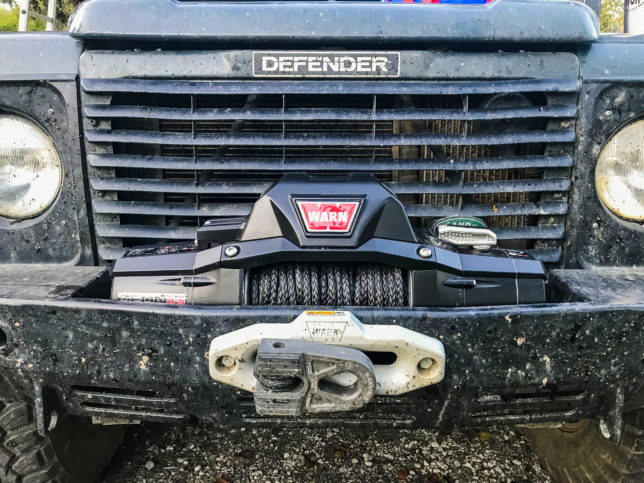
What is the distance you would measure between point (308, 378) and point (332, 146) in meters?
1.04

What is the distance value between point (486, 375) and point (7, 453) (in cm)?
187

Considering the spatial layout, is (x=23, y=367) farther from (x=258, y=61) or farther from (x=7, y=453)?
(x=258, y=61)

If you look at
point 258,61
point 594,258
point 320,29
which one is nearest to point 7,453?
point 258,61

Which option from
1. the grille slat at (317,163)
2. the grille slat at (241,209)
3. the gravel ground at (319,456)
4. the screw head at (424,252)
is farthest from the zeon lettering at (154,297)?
the gravel ground at (319,456)

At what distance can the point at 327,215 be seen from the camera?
177 cm

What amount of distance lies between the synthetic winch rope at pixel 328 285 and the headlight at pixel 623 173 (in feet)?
3.10

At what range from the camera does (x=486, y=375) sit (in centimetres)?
172

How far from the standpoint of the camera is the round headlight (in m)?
2.10

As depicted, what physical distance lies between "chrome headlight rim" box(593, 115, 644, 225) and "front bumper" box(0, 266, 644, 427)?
475 millimetres

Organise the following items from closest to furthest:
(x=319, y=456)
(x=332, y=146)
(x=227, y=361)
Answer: (x=227, y=361) → (x=332, y=146) → (x=319, y=456)

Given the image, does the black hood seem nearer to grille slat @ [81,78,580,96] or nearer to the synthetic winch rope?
grille slat @ [81,78,580,96]

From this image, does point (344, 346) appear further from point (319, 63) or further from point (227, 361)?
point (319, 63)

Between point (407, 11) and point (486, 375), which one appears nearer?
point (486, 375)

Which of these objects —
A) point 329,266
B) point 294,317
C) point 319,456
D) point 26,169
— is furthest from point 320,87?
point 319,456
